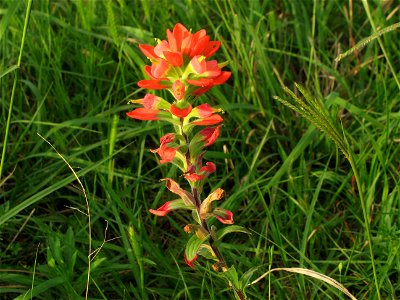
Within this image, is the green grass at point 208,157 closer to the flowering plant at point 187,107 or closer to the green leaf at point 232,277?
the green leaf at point 232,277

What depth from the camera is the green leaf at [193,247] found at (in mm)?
1756

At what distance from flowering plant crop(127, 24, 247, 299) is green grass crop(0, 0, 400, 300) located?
0.31m

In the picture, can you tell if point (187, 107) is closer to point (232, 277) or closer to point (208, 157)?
point (232, 277)

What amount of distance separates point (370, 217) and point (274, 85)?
2.45 feet

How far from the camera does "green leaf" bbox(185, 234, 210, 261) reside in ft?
5.76

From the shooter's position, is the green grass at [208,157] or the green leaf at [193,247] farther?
the green grass at [208,157]

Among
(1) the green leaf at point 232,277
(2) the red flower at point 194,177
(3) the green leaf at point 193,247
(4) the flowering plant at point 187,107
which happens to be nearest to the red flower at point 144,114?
(4) the flowering plant at point 187,107

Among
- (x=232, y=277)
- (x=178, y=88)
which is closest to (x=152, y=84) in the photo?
(x=178, y=88)

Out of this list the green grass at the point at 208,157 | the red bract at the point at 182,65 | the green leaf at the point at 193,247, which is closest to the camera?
the red bract at the point at 182,65

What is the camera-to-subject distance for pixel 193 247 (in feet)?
5.84

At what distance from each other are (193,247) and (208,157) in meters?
1.00

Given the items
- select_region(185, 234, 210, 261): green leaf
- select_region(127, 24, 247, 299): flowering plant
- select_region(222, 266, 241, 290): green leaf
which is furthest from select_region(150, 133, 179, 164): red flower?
select_region(222, 266, 241, 290): green leaf

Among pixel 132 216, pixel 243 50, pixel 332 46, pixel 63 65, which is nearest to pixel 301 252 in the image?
pixel 132 216

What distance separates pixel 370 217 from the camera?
2535 mm
